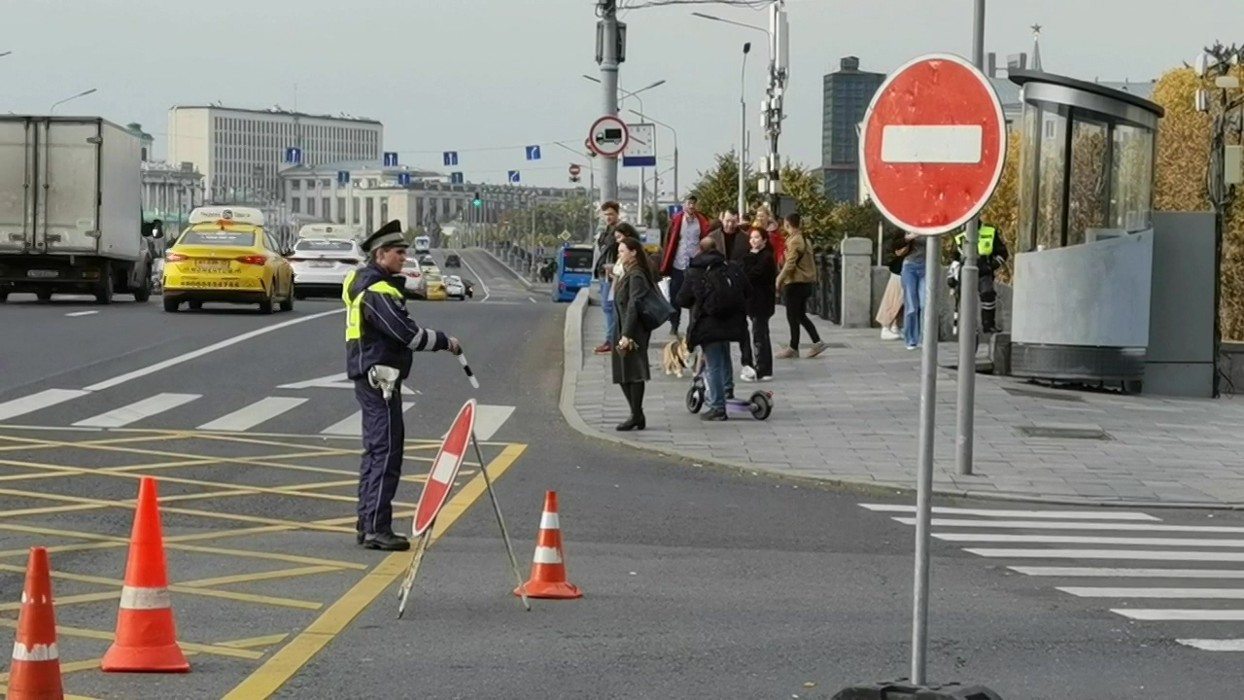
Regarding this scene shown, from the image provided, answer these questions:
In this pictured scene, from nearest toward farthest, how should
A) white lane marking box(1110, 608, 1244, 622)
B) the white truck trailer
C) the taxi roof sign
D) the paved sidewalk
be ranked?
white lane marking box(1110, 608, 1244, 622), the paved sidewalk, the white truck trailer, the taxi roof sign

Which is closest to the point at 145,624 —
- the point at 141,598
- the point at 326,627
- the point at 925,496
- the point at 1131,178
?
the point at 141,598

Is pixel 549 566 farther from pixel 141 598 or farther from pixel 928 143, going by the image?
pixel 928 143

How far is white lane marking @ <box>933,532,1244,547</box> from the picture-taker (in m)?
12.6

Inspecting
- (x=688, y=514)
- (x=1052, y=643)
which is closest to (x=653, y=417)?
(x=688, y=514)

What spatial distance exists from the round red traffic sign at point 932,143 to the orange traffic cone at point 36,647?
3013 millimetres

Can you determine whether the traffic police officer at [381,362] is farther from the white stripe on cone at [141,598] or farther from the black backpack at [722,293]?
the black backpack at [722,293]

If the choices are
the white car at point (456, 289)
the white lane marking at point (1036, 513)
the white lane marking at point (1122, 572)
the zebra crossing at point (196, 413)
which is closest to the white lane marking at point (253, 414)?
the zebra crossing at point (196, 413)

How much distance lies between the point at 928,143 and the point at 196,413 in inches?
495

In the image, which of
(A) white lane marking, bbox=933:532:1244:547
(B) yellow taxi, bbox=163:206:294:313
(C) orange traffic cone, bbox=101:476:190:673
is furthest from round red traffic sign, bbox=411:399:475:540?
(B) yellow taxi, bbox=163:206:294:313

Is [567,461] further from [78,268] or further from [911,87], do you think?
[78,268]

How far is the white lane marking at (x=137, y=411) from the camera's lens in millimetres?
17688

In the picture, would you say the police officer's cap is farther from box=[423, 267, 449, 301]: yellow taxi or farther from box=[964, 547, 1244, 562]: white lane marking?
box=[423, 267, 449, 301]: yellow taxi

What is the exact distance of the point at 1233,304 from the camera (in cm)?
6297

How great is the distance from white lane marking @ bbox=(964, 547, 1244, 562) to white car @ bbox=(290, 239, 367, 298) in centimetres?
3158
